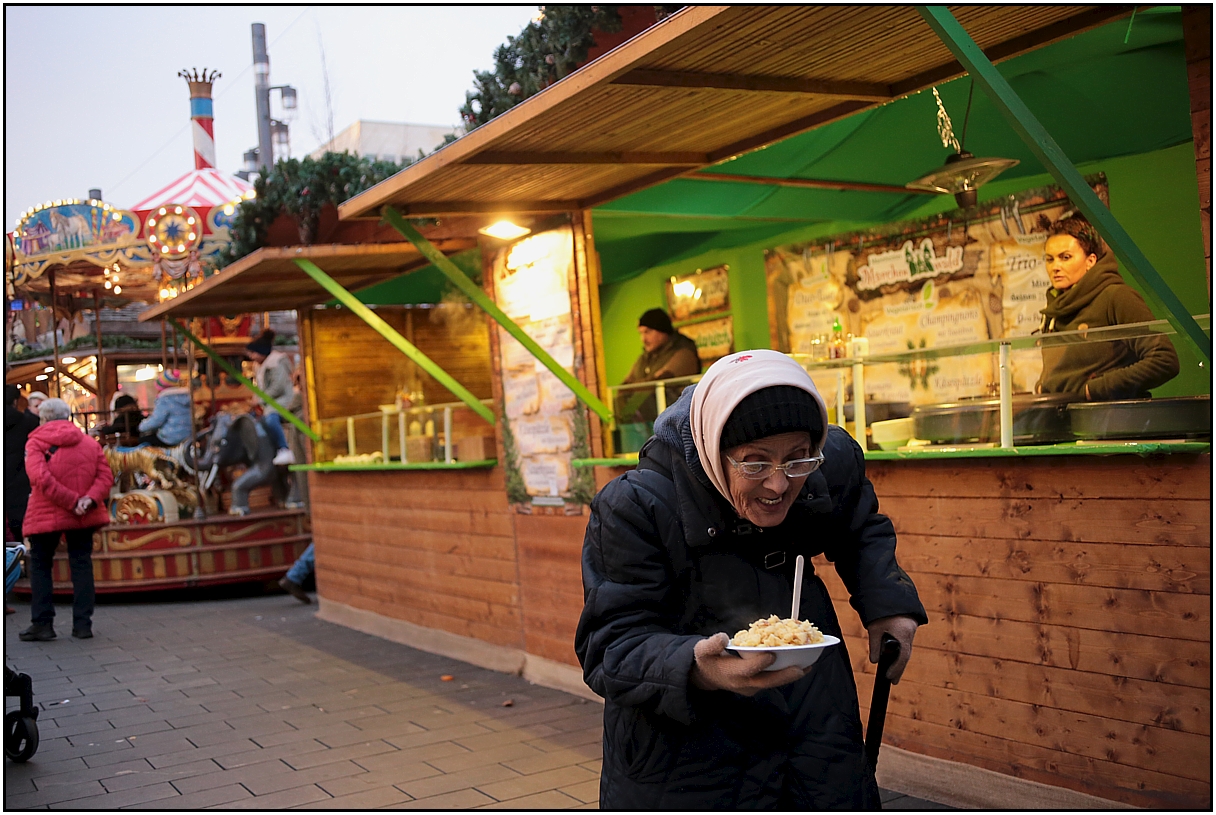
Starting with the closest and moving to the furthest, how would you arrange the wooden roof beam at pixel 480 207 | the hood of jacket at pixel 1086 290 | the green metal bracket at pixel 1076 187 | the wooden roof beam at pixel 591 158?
the green metal bracket at pixel 1076 187
the hood of jacket at pixel 1086 290
the wooden roof beam at pixel 591 158
the wooden roof beam at pixel 480 207

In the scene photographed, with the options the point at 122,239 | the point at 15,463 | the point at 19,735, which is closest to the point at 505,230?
the point at 19,735

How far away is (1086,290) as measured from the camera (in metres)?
5.73

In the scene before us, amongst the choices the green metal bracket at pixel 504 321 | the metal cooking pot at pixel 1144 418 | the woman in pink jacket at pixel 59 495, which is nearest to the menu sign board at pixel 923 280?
the green metal bracket at pixel 504 321

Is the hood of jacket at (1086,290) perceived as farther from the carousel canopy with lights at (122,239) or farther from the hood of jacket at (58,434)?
the carousel canopy with lights at (122,239)

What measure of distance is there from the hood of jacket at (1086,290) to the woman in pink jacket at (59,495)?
8188 millimetres

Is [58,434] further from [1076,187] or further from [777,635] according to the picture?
[777,635]

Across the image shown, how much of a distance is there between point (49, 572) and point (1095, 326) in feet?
29.6

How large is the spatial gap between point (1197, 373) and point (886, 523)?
2.18 metres

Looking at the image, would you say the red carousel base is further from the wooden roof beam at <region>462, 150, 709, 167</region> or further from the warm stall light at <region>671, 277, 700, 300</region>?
the wooden roof beam at <region>462, 150, 709, 167</region>

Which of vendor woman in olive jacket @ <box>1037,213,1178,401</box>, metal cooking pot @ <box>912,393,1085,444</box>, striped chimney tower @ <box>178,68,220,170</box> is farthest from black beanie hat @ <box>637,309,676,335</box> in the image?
striped chimney tower @ <box>178,68,220,170</box>

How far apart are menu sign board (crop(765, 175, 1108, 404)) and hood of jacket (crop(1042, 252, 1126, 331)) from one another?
1.68 m

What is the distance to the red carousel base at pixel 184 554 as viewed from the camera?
13.0m

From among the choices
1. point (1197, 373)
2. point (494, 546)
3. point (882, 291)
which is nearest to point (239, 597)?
point (494, 546)

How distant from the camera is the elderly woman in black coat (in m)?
2.25
